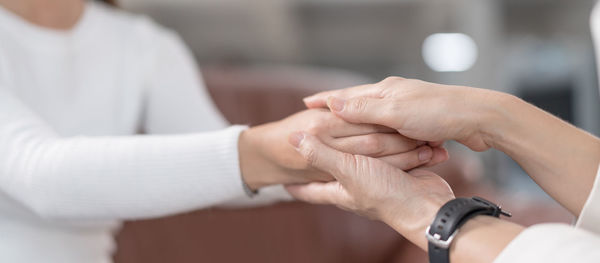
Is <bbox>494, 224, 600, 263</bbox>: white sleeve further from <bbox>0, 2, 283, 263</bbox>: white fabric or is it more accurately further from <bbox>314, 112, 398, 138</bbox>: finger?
<bbox>0, 2, 283, 263</bbox>: white fabric

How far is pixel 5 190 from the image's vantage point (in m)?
0.77

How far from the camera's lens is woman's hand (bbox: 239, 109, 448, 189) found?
2.42ft

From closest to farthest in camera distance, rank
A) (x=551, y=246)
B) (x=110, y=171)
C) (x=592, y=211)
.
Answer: (x=551, y=246), (x=592, y=211), (x=110, y=171)

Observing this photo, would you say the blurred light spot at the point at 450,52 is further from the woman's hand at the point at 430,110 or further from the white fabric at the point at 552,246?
the white fabric at the point at 552,246

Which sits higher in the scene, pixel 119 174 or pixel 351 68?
pixel 119 174

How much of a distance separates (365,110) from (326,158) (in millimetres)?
71

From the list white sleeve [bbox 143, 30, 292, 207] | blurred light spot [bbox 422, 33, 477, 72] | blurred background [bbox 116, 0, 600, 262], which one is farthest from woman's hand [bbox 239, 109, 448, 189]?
blurred light spot [bbox 422, 33, 477, 72]

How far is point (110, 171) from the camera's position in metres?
0.74

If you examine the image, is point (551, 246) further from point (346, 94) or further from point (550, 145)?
point (346, 94)

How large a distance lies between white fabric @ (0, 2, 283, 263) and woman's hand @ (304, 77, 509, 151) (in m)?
0.18

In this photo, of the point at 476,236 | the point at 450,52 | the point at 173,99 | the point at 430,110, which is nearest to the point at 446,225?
the point at 476,236

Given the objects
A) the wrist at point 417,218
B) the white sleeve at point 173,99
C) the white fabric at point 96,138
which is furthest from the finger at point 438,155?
the white sleeve at point 173,99

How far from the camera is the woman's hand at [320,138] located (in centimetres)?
74

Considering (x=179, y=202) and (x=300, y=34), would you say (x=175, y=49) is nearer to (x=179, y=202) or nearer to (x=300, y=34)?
(x=179, y=202)
